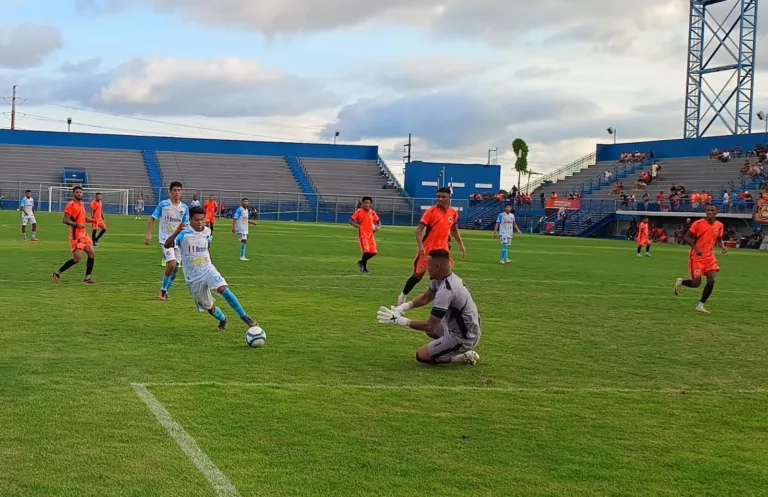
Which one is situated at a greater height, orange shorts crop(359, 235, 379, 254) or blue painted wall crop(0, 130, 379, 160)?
blue painted wall crop(0, 130, 379, 160)

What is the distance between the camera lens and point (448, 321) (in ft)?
30.2

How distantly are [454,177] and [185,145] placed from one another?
86.4 feet

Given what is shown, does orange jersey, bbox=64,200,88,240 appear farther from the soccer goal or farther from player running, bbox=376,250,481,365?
the soccer goal

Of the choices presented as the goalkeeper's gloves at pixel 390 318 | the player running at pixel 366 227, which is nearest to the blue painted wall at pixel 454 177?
the player running at pixel 366 227

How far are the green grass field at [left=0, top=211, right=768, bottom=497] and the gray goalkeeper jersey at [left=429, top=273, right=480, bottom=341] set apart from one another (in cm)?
42

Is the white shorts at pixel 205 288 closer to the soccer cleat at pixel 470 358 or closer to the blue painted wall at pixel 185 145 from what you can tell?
the soccer cleat at pixel 470 358

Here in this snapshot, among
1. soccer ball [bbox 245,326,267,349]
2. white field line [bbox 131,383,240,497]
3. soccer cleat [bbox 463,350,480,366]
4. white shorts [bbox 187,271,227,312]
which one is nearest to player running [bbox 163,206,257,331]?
white shorts [bbox 187,271,227,312]

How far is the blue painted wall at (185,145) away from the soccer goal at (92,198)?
572 inches

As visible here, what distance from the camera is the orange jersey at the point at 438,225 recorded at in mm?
14867

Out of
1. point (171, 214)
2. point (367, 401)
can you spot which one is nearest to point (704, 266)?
point (171, 214)

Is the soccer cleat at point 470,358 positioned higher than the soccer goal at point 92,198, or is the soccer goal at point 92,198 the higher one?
the soccer goal at point 92,198

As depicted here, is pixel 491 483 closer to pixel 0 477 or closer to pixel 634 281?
pixel 0 477

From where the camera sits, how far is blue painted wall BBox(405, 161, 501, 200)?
85500 mm

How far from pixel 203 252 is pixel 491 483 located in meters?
6.52
